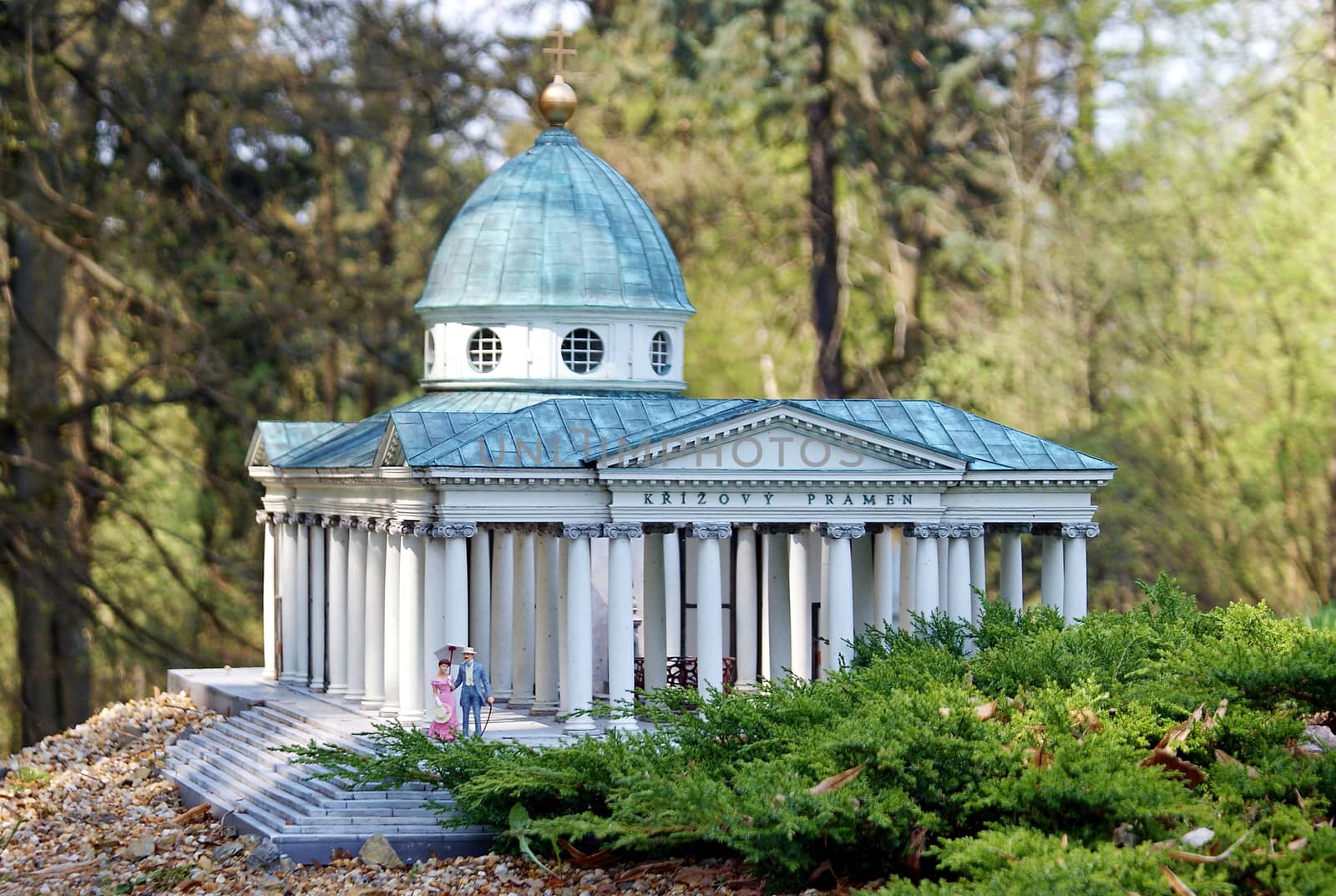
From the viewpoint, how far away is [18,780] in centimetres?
3350

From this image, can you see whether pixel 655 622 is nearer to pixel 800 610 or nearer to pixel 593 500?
pixel 800 610

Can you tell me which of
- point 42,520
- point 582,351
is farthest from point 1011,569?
point 42,520

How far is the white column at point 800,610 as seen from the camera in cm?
3206

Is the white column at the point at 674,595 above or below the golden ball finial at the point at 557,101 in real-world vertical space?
below

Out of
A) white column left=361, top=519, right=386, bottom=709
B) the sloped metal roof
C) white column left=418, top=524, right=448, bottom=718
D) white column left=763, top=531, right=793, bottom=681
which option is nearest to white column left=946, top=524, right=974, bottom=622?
the sloped metal roof

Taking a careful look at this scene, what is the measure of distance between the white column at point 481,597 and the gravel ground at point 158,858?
4.84 metres

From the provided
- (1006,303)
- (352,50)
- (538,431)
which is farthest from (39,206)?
(1006,303)

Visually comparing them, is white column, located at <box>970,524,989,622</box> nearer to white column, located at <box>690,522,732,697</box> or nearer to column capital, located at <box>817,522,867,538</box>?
column capital, located at <box>817,522,867,538</box>

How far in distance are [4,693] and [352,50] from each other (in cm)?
1655

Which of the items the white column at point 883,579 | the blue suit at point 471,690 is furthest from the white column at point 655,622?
the blue suit at point 471,690

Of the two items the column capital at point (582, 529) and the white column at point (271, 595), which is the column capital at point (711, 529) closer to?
the column capital at point (582, 529)

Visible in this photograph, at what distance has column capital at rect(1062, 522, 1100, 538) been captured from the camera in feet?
108

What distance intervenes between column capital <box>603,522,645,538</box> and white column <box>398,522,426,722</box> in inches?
105

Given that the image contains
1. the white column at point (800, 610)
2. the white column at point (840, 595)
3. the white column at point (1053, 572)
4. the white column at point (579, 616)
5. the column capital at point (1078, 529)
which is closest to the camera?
the white column at point (579, 616)
